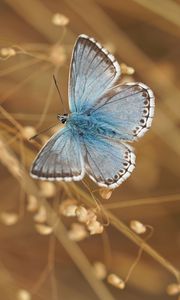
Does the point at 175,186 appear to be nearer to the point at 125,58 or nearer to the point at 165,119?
the point at 165,119

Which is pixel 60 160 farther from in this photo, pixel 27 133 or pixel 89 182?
pixel 89 182

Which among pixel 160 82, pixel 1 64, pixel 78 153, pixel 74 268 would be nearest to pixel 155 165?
pixel 160 82

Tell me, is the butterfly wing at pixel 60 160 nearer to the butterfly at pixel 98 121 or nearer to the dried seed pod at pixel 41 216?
the butterfly at pixel 98 121

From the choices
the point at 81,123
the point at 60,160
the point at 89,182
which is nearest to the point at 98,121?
the point at 81,123

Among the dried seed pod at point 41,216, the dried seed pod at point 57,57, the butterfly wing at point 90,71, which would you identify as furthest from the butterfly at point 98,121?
the dried seed pod at point 41,216

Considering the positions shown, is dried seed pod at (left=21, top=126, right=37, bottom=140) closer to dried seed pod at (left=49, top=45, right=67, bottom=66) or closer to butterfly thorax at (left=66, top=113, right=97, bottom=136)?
butterfly thorax at (left=66, top=113, right=97, bottom=136)

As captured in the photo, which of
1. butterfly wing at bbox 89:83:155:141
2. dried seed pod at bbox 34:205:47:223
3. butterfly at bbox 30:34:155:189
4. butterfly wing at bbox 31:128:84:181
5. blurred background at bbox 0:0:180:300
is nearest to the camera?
butterfly wing at bbox 31:128:84:181

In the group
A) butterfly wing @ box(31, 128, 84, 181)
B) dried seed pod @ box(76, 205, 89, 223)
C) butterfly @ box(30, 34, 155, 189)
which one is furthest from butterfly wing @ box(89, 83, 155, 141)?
dried seed pod @ box(76, 205, 89, 223)
